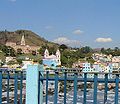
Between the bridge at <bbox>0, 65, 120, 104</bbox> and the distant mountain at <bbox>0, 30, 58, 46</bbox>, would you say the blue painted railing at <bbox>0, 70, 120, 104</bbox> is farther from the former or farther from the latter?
the distant mountain at <bbox>0, 30, 58, 46</bbox>

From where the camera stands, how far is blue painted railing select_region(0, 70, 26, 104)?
560cm

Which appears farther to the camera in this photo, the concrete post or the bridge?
the concrete post

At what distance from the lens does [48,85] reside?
17.9 feet

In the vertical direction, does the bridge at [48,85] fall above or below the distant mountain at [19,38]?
below

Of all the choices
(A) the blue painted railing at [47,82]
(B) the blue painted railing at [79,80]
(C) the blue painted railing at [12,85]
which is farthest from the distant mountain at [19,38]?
(B) the blue painted railing at [79,80]

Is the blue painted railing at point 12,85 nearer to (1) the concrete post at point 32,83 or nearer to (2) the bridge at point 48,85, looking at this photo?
(2) the bridge at point 48,85

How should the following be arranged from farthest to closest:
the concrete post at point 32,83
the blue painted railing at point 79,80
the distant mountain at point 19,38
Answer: the distant mountain at point 19,38
the concrete post at point 32,83
the blue painted railing at point 79,80

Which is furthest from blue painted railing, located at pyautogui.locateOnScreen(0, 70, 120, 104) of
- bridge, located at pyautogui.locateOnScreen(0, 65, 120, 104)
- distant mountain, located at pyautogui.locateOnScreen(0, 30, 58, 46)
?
distant mountain, located at pyautogui.locateOnScreen(0, 30, 58, 46)

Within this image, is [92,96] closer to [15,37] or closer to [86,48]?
[86,48]

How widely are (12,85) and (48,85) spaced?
915 millimetres

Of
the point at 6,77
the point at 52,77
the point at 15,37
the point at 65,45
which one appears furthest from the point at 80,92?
the point at 15,37

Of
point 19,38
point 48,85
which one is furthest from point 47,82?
point 19,38

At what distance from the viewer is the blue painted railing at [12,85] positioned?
5602mm

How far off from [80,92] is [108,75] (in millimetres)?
858
